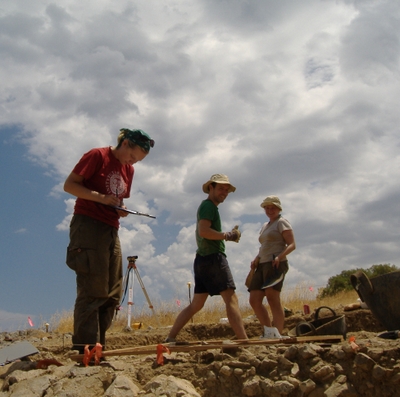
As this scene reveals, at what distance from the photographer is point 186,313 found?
15.3 feet

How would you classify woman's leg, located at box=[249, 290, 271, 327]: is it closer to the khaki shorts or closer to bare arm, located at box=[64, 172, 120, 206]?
the khaki shorts

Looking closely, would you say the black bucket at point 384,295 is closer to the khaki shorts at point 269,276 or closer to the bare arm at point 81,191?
the khaki shorts at point 269,276

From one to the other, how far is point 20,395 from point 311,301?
29.1 feet

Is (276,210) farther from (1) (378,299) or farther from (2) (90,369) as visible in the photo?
(2) (90,369)

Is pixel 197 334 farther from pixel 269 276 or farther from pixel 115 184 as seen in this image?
pixel 115 184

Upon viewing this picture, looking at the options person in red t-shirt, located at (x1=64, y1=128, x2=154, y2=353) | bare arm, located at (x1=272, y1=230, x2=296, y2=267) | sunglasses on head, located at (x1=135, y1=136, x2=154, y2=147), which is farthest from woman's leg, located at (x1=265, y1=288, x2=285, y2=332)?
sunglasses on head, located at (x1=135, y1=136, x2=154, y2=147)

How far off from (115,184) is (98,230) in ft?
1.41

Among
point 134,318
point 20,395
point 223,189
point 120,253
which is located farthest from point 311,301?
point 20,395

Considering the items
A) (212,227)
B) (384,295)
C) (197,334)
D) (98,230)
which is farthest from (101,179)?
(197,334)

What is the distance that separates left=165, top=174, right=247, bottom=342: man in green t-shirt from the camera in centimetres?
453

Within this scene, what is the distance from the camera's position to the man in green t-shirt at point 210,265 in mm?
4527

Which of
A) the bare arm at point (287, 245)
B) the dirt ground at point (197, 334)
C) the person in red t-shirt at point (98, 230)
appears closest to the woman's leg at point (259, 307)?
the bare arm at point (287, 245)

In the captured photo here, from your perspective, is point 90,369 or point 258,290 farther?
point 258,290

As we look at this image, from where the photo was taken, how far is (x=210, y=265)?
15.2 feet
